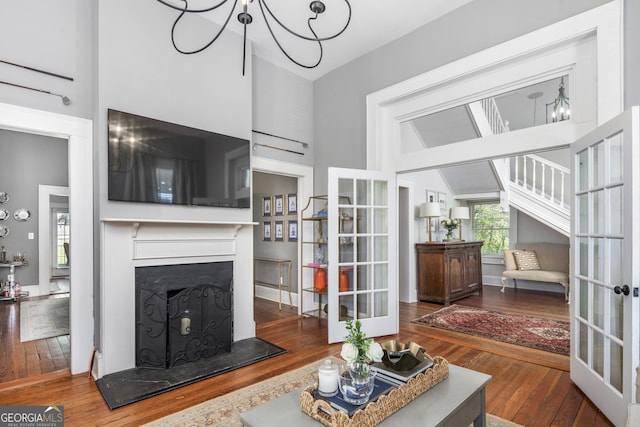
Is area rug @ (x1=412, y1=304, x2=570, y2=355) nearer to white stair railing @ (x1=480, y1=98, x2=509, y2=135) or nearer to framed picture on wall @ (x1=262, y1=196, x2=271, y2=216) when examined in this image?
white stair railing @ (x1=480, y1=98, x2=509, y2=135)

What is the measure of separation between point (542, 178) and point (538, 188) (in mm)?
197

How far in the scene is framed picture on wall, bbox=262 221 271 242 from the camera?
5.79 metres

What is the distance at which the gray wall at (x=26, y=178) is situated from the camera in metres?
6.14

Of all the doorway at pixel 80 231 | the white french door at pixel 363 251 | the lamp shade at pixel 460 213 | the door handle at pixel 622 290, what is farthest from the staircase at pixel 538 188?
the doorway at pixel 80 231

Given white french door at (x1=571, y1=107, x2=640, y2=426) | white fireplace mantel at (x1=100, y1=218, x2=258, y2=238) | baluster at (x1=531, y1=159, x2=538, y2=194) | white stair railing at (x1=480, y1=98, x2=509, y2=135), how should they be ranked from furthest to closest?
baluster at (x1=531, y1=159, x2=538, y2=194) → white stair railing at (x1=480, y1=98, x2=509, y2=135) → white fireplace mantel at (x1=100, y1=218, x2=258, y2=238) → white french door at (x1=571, y1=107, x2=640, y2=426)

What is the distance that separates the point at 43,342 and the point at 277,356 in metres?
2.53

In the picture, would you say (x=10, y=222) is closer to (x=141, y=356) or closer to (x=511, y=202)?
(x=141, y=356)

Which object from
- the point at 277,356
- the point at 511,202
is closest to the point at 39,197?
the point at 277,356

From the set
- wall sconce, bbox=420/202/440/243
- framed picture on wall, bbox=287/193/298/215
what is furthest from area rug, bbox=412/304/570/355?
framed picture on wall, bbox=287/193/298/215

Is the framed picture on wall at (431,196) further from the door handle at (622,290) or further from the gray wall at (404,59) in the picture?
the door handle at (622,290)

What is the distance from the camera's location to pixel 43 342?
11.8ft

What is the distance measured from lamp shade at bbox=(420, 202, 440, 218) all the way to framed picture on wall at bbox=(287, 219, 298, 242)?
219 centimetres

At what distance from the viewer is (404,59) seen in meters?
3.80

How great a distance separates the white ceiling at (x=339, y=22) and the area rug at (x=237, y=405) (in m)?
3.23
